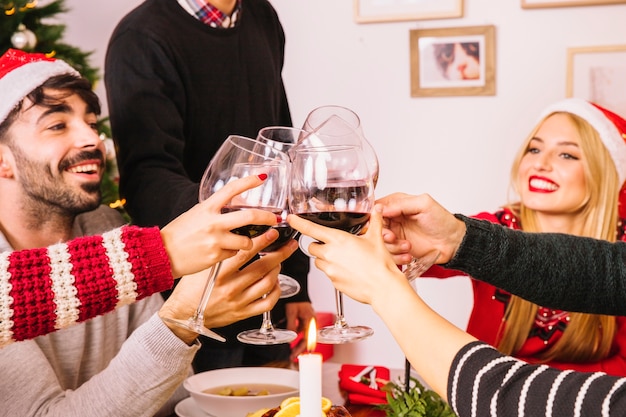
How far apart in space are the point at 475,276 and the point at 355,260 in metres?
0.49

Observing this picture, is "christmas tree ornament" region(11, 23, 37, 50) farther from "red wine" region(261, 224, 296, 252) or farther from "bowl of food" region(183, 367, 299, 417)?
"red wine" region(261, 224, 296, 252)

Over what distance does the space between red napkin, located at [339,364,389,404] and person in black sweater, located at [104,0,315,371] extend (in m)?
0.37

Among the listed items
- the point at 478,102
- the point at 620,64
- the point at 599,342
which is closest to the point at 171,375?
the point at 599,342

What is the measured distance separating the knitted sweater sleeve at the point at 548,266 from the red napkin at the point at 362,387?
11.2 inches

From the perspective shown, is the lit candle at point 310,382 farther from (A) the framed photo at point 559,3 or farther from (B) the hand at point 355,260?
(A) the framed photo at point 559,3

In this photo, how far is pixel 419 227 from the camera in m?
1.38

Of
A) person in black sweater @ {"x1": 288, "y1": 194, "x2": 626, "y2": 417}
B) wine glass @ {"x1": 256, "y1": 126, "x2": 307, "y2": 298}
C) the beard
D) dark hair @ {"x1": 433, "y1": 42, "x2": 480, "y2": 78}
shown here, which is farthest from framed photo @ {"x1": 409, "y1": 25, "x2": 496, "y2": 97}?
wine glass @ {"x1": 256, "y1": 126, "x2": 307, "y2": 298}

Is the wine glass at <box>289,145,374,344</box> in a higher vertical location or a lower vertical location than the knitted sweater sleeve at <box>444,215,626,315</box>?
higher

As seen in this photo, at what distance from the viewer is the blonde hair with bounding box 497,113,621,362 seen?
2236mm

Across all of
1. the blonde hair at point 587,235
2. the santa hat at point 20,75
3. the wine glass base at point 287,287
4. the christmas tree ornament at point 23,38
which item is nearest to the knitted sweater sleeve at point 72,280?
the wine glass base at point 287,287

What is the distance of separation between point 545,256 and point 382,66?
1.95 metres

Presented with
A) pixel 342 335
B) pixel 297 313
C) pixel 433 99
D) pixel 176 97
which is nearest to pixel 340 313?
pixel 342 335

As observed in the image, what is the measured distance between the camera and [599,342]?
2256 millimetres

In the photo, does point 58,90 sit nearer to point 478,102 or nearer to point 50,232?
point 50,232
